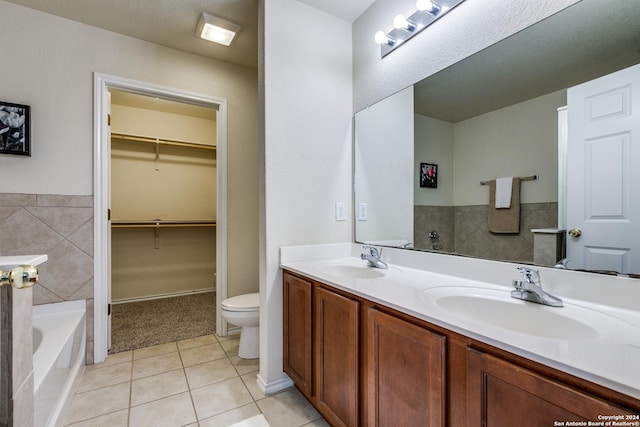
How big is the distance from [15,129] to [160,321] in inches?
78.9

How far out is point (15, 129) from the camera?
1.90 meters

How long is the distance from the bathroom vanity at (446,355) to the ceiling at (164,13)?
1.82m

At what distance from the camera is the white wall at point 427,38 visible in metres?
1.22

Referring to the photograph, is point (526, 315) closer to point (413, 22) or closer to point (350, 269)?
point (350, 269)

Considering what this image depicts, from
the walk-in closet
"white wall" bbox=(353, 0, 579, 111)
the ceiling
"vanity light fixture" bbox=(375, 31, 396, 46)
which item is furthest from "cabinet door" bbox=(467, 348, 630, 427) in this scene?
the walk-in closet

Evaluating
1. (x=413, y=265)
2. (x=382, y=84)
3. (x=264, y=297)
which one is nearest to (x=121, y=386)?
(x=264, y=297)

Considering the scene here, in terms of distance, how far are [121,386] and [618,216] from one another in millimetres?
2700

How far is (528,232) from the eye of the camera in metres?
1.19

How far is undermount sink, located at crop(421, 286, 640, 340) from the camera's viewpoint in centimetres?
81

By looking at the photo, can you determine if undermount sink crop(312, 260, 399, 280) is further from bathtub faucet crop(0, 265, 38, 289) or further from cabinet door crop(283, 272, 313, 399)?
bathtub faucet crop(0, 265, 38, 289)

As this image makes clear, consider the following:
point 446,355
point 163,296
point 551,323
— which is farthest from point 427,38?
point 163,296

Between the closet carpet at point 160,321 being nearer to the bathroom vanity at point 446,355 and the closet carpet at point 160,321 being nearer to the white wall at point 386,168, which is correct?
the bathroom vanity at point 446,355

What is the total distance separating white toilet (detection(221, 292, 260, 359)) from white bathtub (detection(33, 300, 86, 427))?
929 millimetres

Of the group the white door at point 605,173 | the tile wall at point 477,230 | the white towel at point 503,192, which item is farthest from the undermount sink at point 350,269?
the white door at point 605,173
